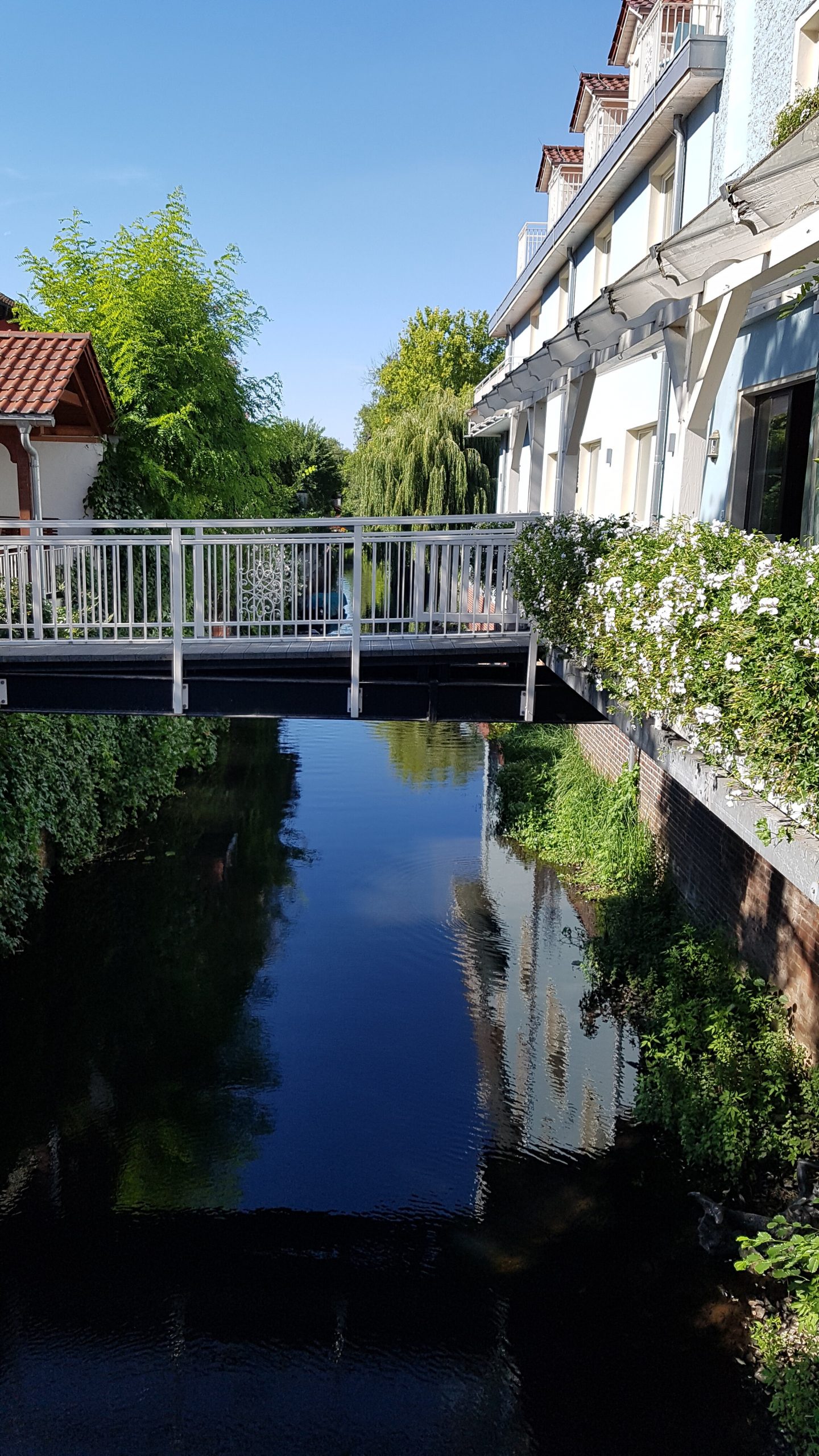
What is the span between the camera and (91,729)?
570 inches

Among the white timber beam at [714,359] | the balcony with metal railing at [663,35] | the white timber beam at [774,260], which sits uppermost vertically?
the balcony with metal railing at [663,35]

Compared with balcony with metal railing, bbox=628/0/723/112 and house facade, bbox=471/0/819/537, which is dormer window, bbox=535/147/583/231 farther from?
balcony with metal railing, bbox=628/0/723/112

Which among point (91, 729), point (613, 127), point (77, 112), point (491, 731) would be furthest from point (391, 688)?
point (77, 112)

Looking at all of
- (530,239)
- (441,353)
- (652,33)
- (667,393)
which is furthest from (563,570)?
(441,353)

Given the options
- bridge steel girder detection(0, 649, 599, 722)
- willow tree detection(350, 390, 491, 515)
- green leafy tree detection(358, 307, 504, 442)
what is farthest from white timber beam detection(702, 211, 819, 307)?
green leafy tree detection(358, 307, 504, 442)

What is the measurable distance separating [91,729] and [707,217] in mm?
10569

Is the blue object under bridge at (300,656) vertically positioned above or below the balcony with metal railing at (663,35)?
below

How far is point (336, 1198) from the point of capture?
805 centimetres

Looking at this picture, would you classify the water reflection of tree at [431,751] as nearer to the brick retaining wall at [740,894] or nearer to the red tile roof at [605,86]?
the brick retaining wall at [740,894]

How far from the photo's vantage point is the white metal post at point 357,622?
8.75 meters

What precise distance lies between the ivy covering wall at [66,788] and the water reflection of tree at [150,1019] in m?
0.39

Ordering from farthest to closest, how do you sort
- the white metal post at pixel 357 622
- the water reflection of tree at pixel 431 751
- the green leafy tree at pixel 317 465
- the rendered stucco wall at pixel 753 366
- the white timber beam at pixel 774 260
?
the green leafy tree at pixel 317 465 → the water reflection of tree at pixel 431 751 → the white metal post at pixel 357 622 → the rendered stucco wall at pixel 753 366 → the white timber beam at pixel 774 260

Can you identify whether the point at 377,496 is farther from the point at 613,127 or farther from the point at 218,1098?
the point at 218,1098

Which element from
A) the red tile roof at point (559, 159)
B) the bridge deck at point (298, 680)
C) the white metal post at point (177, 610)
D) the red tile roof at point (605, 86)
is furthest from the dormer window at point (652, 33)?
the white metal post at point (177, 610)
